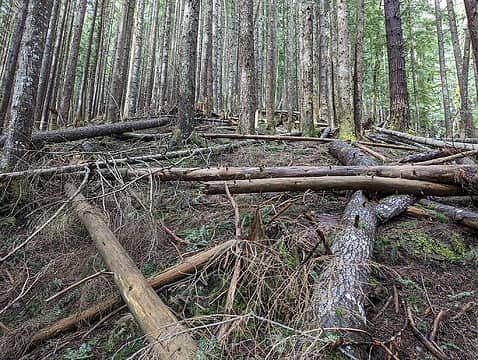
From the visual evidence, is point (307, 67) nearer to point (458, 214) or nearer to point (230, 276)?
point (458, 214)

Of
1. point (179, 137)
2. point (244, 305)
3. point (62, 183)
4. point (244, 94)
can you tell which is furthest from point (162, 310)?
point (244, 94)

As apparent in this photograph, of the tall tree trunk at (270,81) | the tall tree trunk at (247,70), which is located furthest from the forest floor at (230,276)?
the tall tree trunk at (270,81)

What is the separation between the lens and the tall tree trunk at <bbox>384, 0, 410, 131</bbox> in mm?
8086

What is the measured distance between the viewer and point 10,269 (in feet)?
12.0

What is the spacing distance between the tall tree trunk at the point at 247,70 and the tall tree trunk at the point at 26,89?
4.33m

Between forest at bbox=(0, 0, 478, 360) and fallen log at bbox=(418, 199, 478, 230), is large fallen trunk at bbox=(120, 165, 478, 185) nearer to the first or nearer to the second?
forest at bbox=(0, 0, 478, 360)

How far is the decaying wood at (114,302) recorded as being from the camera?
2.57 metres

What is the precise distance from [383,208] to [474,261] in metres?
0.96

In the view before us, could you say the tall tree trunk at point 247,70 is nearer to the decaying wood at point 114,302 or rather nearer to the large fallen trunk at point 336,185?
the large fallen trunk at point 336,185

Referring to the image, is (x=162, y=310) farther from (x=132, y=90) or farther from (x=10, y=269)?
(x=132, y=90)

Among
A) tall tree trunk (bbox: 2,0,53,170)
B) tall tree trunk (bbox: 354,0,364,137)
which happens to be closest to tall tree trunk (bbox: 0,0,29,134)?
tall tree trunk (bbox: 2,0,53,170)

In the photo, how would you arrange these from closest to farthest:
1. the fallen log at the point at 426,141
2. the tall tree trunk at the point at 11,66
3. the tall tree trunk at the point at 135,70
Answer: the fallen log at the point at 426,141, the tall tree trunk at the point at 11,66, the tall tree trunk at the point at 135,70

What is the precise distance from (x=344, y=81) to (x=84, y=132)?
239 inches

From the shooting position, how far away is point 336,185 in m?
3.68
